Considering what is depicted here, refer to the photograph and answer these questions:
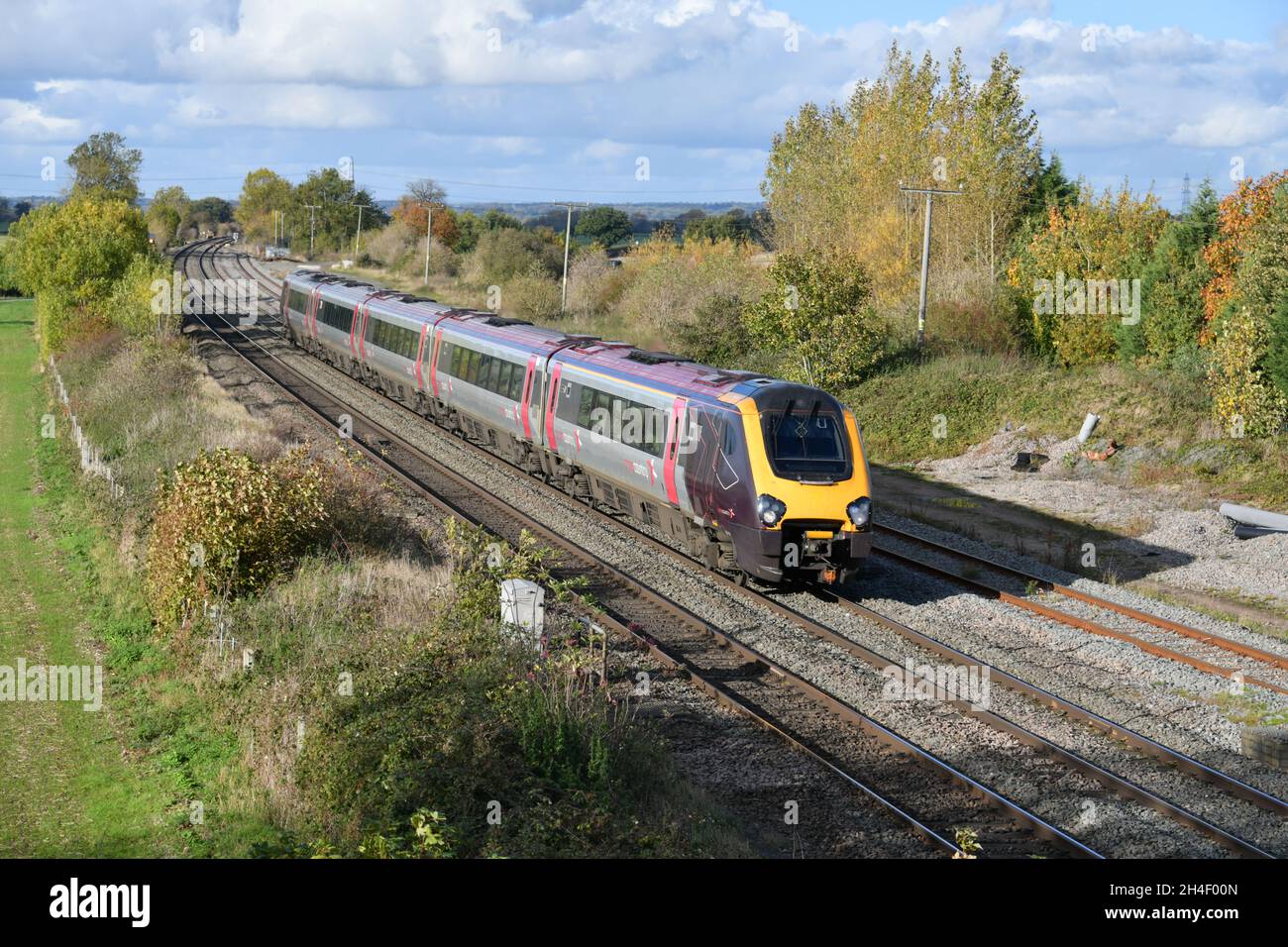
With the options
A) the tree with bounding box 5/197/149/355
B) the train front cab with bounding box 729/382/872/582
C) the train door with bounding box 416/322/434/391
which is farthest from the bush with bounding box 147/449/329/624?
the tree with bounding box 5/197/149/355

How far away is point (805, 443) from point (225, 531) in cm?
785

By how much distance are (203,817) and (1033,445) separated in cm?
2263

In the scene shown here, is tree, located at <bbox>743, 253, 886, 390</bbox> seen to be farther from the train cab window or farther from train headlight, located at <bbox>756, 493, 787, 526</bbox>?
train headlight, located at <bbox>756, 493, 787, 526</bbox>

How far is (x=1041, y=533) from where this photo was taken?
2159 centimetres

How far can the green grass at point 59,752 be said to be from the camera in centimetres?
1074

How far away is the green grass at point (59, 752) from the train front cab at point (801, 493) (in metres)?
7.70

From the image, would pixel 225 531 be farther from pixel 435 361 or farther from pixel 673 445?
pixel 435 361

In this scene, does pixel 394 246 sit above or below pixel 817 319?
above

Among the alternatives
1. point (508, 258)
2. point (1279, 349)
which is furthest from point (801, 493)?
point (508, 258)

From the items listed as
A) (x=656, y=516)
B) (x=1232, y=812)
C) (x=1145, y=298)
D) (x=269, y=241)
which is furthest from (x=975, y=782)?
(x=269, y=241)

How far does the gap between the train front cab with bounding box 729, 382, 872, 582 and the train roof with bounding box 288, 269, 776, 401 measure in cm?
65

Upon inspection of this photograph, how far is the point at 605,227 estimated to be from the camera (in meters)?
130

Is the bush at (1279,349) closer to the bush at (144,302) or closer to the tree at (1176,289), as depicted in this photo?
the tree at (1176,289)

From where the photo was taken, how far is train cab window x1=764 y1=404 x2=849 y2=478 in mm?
15742
